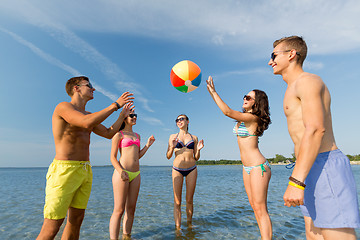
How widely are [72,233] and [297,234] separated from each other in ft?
17.2

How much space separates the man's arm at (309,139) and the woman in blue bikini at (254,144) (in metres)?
1.60

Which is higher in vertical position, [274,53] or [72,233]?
[274,53]

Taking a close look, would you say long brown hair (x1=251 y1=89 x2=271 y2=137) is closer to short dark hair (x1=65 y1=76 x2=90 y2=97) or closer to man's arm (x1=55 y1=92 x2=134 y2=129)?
man's arm (x1=55 y1=92 x2=134 y2=129)

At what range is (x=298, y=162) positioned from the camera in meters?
1.83

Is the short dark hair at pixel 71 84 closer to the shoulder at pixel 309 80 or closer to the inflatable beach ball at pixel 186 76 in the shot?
the inflatable beach ball at pixel 186 76

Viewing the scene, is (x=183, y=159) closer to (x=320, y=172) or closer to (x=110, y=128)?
(x=110, y=128)

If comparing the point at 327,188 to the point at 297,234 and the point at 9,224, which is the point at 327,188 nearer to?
the point at 297,234

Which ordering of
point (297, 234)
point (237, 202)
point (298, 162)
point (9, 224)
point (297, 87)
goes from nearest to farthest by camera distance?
point (298, 162), point (297, 87), point (297, 234), point (9, 224), point (237, 202)

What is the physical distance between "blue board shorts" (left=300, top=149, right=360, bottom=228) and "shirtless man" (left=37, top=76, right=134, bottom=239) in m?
2.60

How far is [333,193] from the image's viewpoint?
5.99 feet

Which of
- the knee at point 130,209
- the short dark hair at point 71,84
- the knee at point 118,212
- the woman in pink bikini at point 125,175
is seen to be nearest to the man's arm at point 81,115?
the short dark hair at point 71,84

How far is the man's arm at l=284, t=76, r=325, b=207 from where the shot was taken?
1.77 metres

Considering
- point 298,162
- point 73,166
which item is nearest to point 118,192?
point 73,166

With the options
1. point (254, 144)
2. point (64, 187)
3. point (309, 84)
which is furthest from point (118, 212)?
point (309, 84)
